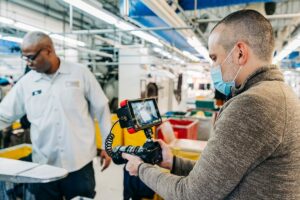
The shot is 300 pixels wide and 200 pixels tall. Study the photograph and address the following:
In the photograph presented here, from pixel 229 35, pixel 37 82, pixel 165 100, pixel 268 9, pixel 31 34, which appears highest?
pixel 268 9

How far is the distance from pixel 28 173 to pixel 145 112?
0.74m

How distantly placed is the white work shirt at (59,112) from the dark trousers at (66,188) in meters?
0.07

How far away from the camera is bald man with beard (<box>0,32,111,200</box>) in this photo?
5.82 feet

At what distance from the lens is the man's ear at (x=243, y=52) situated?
33.2 inches

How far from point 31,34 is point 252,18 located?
1.44 m

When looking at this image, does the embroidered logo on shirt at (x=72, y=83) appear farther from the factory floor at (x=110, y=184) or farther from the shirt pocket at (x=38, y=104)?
the factory floor at (x=110, y=184)

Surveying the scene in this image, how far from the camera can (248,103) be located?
730mm

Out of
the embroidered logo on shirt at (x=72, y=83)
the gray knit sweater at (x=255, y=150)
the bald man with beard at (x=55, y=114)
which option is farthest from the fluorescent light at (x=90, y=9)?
the gray knit sweater at (x=255, y=150)

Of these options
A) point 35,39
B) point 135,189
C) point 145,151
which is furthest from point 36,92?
point 135,189

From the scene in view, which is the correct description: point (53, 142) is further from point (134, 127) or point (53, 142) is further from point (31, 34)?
point (134, 127)

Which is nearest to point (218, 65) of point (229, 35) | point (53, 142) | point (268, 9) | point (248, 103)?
point (229, 35)

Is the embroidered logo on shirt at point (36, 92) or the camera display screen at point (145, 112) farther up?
the embroidered logo on shirt at point (36, 92)

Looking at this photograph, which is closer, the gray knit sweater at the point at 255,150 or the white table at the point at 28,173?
the gray knit sweater at the point at 255,150

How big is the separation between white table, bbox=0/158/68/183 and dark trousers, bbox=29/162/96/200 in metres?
0.31
